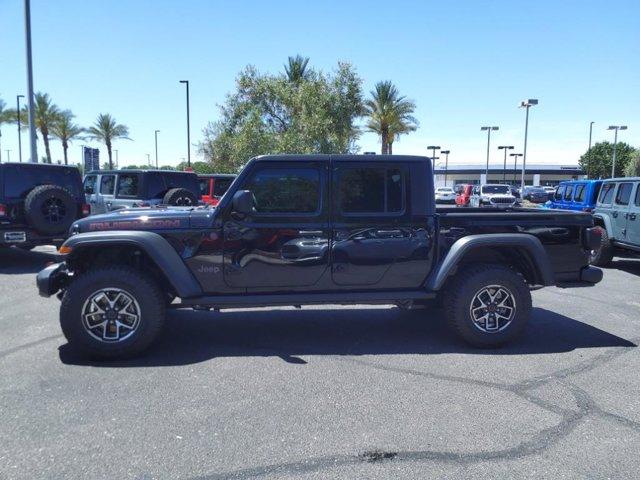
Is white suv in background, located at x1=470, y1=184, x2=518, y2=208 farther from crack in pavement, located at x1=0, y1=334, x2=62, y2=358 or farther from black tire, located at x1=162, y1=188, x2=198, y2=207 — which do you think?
crack in pavement, located at x1=0, y1=334, x2=62, y2=358

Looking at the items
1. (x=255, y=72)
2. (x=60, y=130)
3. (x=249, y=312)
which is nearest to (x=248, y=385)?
(x=249, y=312)

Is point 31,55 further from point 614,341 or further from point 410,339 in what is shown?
point 614,341

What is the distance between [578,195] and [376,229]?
11.8 m

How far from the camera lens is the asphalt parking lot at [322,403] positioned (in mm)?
3223

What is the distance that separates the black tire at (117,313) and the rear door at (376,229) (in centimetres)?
175

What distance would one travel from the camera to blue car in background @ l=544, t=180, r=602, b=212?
14.2 meters

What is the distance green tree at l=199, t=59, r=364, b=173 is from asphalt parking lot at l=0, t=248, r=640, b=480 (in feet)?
65.1

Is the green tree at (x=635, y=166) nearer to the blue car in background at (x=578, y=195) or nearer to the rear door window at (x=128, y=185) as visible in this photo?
the blue car in background at (x=578, y=195)

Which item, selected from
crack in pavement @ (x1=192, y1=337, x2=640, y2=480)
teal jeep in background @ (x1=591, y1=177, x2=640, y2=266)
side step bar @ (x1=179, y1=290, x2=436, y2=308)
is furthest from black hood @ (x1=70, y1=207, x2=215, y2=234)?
teal jeep in background @ (x1=591, y1=177, x2=640, y2=266)

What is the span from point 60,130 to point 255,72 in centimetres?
2159

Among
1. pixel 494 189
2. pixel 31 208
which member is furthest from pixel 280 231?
pixel 494 189

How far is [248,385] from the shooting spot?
14.6 feet

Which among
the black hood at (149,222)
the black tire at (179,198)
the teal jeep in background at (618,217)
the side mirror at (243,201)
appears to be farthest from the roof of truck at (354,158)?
the black tire at (179,198)

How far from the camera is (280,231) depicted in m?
5.14
